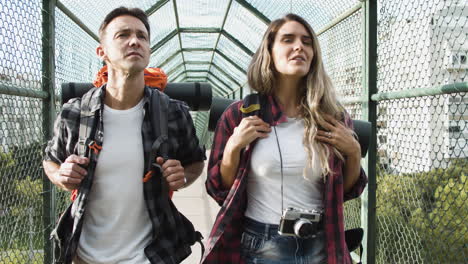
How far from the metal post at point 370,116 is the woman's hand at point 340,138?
109 centimetres

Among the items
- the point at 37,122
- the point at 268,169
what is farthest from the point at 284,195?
the point at 37,122

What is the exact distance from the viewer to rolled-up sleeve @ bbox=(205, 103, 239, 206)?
2.06m

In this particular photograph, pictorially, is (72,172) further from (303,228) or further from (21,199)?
(21,199)

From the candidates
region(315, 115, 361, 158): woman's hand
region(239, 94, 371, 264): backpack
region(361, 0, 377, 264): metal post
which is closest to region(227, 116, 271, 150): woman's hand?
region(239, 94, 371, 264): backpack

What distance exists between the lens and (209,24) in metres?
7.62

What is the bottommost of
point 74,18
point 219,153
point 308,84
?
point 219,153

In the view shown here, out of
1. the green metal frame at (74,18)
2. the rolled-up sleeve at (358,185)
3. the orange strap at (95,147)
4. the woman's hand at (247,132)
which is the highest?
the green metal frame at (74,18)

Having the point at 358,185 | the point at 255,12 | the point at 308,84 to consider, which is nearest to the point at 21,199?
the point at 308,84

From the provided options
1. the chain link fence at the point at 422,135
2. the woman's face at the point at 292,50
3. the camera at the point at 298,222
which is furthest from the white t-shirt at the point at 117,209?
the chain link fence at the point at 422,135

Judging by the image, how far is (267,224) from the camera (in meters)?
1.92

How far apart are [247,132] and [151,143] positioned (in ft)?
1.36

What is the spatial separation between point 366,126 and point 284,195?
2.91 ft

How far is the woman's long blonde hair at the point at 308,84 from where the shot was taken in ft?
6.63

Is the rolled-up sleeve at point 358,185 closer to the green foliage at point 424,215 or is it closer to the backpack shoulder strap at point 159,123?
the green foliage at point 424,215
